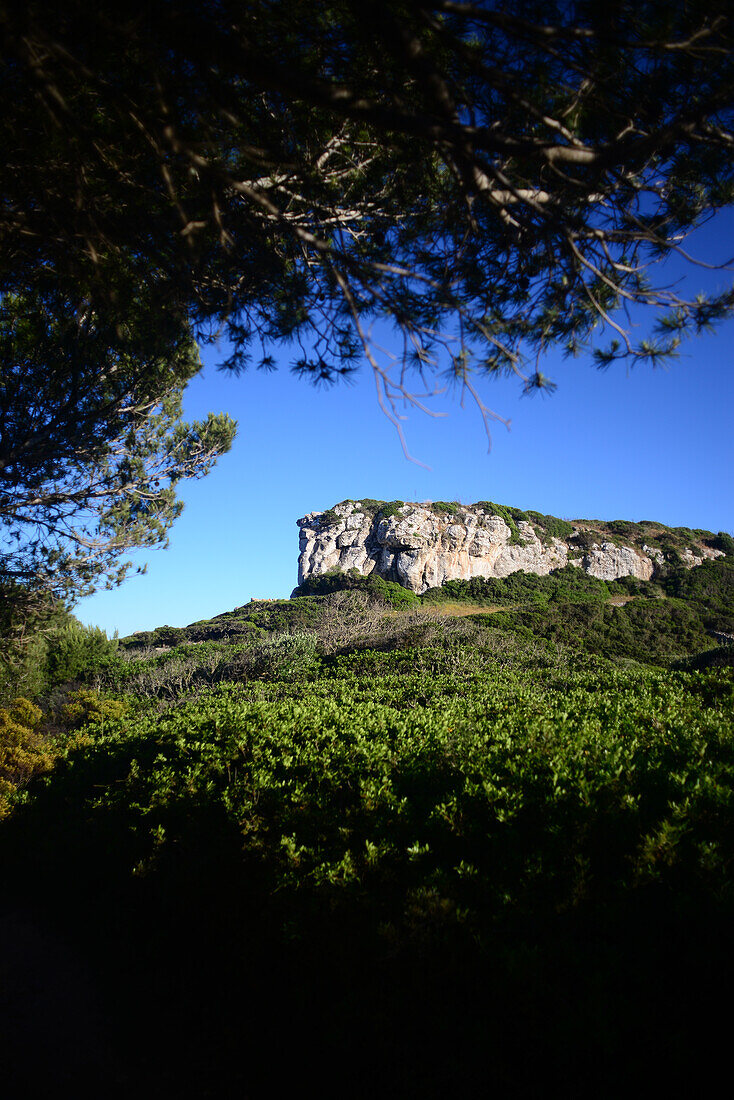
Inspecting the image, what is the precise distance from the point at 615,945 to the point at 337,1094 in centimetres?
144

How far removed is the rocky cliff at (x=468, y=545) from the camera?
38.2m

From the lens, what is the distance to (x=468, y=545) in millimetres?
39469

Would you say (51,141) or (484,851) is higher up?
(51,141)

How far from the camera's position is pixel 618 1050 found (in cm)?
166

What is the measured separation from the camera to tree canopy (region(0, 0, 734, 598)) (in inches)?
89.0

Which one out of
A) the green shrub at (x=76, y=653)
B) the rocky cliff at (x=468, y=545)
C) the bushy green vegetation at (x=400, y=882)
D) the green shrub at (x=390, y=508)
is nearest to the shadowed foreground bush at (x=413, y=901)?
the bushy green vegetation at (x=400, y=882)

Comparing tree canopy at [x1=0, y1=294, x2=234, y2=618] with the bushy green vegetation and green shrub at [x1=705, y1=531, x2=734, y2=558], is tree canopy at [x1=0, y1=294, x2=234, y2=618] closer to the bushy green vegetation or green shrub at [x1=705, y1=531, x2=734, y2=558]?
the bushy green vegetation

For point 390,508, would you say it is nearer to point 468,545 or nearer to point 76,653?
point 468,545

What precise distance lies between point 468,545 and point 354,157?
36.7m

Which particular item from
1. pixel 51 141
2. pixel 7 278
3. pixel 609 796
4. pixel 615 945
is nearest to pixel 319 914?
pixel 615 945

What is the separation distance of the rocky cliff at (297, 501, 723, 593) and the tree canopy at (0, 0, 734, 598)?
33.8 meters

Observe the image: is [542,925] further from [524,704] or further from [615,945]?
[524,704]

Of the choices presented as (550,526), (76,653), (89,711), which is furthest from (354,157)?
(550,526)

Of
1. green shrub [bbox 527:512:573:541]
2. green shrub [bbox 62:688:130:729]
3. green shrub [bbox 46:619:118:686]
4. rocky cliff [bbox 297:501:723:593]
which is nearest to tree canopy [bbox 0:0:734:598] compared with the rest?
green shrub [bbox 62:688:130:729]
